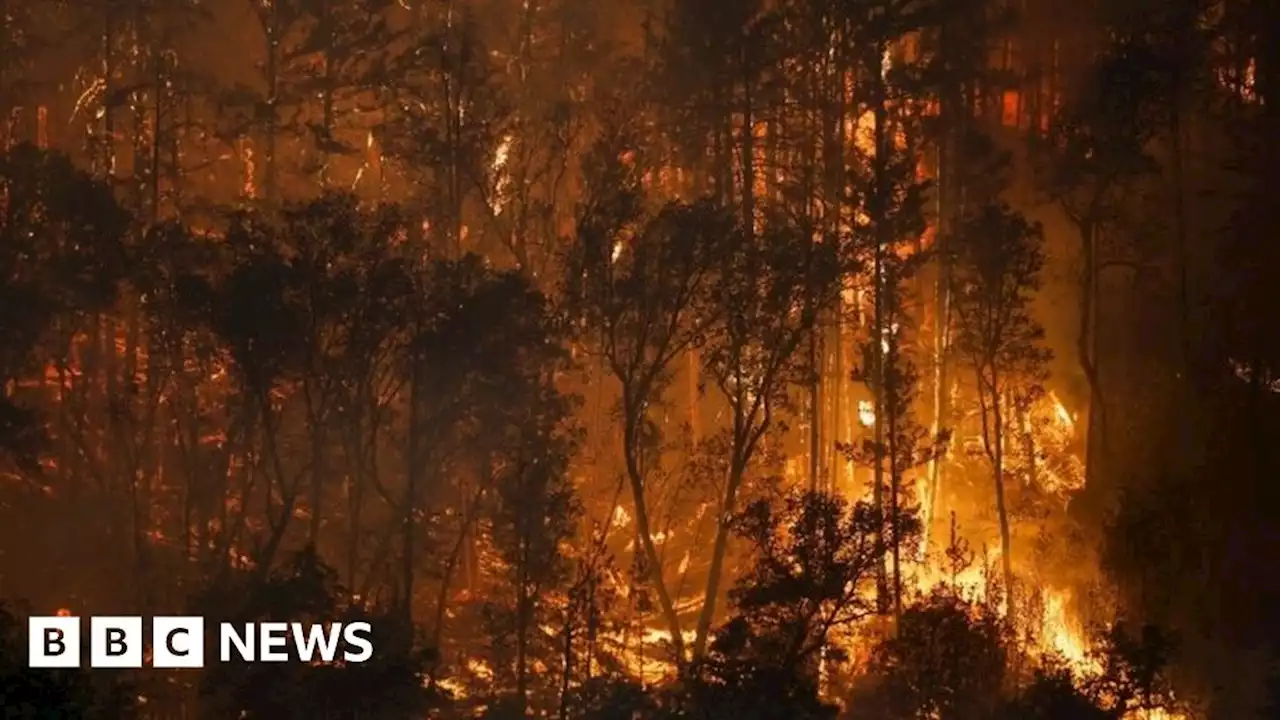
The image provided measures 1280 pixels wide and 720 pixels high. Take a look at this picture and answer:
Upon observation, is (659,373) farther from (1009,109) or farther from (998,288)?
(1009,109)

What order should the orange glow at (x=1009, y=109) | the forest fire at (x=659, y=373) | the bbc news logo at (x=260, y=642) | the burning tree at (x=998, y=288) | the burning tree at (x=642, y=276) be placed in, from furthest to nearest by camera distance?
the orange glow at (x=1009, y=109) → the burning tree at (x=998, y=288) → the burning tree at (x=642, y=276) → the forest fire at (x=659, y=373) → the bbc news logo at (x=260, y=642)

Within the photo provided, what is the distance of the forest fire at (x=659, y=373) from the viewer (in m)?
21.8

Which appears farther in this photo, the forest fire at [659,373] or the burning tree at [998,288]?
the burning tree at [998,288]

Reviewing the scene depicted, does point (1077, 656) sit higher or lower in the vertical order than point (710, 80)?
lower

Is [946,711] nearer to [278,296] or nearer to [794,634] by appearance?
[794,634]

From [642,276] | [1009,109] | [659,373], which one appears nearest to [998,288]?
[659,373]

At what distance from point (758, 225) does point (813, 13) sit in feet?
18.1

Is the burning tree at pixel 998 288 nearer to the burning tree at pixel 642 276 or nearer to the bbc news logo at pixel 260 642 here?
the burning tree at pixel 642 276

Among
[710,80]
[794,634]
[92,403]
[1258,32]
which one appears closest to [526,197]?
[710,80]

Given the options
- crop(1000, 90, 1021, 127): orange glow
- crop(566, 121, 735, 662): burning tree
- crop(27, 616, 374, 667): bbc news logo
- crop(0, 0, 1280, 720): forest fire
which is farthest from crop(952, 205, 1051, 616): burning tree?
crop(27, 616, 374, 667): bbc news logo

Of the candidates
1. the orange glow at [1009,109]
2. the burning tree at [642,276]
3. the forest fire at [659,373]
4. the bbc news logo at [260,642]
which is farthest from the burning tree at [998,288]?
the bbc news logo at [260,642]

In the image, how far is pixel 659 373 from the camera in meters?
28.1

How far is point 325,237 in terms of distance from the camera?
21797mm

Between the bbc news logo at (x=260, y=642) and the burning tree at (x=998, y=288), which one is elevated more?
the burning tree at (x=998, y=288)
